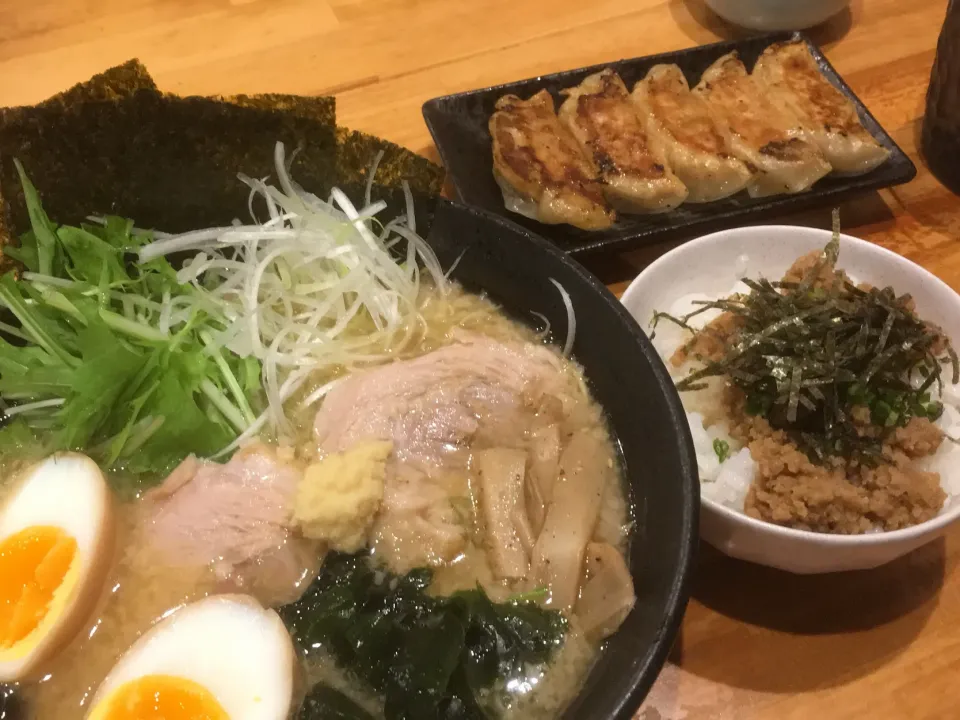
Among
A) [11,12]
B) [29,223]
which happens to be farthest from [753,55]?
[11,12]

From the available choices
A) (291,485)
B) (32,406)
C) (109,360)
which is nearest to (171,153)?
(109,360)

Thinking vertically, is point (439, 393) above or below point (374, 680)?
above

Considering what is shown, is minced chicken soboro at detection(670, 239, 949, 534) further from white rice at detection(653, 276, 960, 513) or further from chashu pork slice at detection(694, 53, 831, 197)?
chashu pork slice at detection(694, 53, 831, 197)

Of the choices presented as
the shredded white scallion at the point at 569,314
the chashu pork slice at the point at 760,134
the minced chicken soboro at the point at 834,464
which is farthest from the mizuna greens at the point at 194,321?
the chashu pork slice at the point at 760,134

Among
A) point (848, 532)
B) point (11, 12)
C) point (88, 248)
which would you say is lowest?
point (848, 532)

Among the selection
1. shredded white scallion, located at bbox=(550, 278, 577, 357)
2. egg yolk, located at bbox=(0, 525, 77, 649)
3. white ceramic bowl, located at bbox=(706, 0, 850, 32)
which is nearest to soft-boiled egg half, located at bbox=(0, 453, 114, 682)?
egg yolk, located at bbox=(0, 525, 77, 649)

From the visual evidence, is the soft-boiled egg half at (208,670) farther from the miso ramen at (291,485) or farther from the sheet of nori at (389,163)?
the sheet of nori at (389,163)

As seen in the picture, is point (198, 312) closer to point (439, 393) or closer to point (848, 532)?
point (439, 393)

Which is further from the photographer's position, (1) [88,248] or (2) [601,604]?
(1) [88,248]
